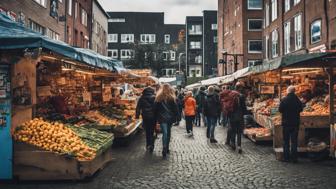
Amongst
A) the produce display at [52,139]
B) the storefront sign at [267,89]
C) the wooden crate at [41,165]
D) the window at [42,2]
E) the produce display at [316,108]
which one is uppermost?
the window at [42,2]

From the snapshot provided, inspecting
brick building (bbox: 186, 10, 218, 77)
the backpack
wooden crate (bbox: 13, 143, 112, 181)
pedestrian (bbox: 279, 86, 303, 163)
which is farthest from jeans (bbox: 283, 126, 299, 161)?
brick building (bbox: 186, 10, 218, 77)

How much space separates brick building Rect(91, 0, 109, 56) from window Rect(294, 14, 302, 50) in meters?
24.6

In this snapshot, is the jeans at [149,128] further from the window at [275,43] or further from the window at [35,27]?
the window at [275,43]

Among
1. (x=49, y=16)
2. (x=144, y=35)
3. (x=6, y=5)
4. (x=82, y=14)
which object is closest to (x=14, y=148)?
(x=6, y=5)

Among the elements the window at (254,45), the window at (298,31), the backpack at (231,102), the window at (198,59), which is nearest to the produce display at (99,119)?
the backpack at (231,102)

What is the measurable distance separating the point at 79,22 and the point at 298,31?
2012 centimetres

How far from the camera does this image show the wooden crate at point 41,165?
8.25 m

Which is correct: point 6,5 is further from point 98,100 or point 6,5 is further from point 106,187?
point 106,187

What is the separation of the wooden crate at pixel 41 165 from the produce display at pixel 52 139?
0.13 m

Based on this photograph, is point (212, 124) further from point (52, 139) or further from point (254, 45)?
point (254, 45)

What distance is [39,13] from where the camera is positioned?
89.5ft

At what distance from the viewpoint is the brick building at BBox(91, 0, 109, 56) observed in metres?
50.1

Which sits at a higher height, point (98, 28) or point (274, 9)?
point (98, 28)

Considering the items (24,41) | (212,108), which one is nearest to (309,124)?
(212,108)
